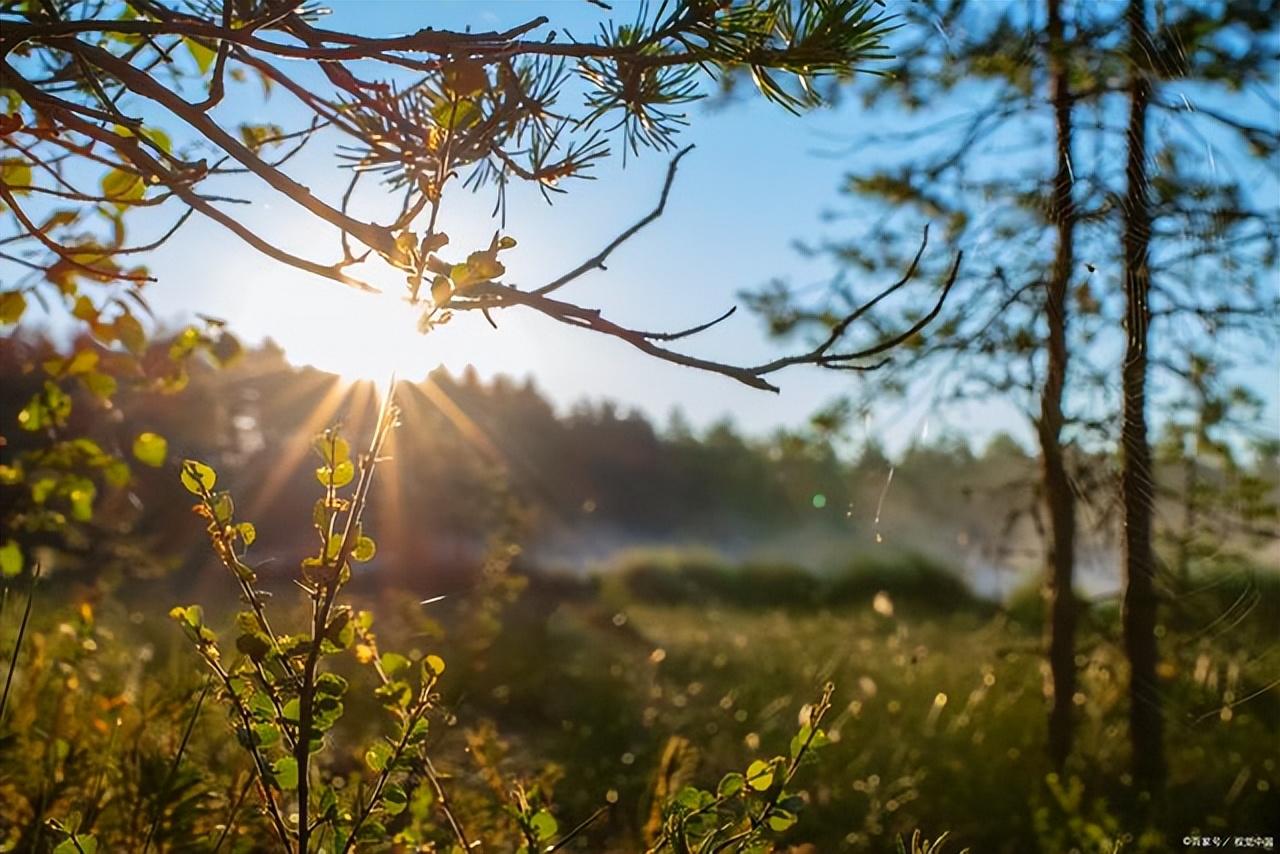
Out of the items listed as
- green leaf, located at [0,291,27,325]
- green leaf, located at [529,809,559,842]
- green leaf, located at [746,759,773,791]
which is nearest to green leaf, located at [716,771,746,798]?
green leaf, located at [746,759,773,791]

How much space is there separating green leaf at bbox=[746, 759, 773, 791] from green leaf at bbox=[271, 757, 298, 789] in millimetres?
528

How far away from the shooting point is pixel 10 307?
1.91 meters

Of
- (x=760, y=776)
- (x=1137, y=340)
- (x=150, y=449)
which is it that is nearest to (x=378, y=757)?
(x=760, y=776)

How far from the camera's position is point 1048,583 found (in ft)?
10.7

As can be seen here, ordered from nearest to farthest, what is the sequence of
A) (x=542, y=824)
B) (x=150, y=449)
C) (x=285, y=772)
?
(x=285, y=772), (x=542, y=824), (x=150, y=449)

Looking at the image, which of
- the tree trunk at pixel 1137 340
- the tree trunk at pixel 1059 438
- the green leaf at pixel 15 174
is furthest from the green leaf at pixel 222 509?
the tree trunk at pixel 1137 340

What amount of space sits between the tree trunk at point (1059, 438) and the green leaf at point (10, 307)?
7.04 ft

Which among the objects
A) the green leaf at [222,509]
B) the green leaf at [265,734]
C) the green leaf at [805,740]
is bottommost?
the green leaf at [805,740]

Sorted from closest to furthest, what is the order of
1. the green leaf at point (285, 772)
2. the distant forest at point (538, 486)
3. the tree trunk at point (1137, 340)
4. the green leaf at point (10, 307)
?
the green leaf at point (285, 772), the green leaf at point (10, 307), the tree trunk at point (1137, 340), the distant forest at point (538, 486)

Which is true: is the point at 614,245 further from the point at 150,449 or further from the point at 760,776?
the point at 150,449

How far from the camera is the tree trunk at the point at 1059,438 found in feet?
8.04

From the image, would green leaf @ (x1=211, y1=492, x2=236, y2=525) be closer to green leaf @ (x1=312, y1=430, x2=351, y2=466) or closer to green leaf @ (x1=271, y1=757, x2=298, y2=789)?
green leaf @ (x1=312, y1=430, x2=351, y2=466)

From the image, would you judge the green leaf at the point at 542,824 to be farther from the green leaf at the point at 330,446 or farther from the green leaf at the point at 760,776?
the green leaf at the point at 330,446

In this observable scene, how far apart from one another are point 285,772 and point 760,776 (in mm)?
553
